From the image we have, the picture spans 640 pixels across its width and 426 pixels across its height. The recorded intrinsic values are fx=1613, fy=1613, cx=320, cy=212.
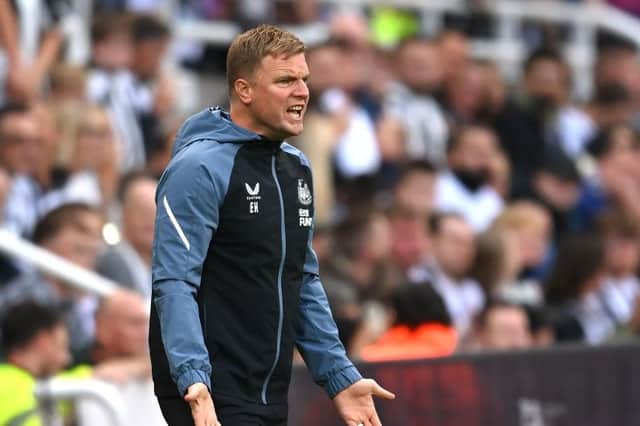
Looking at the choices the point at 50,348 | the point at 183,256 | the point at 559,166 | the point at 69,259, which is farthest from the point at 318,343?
the point at 559,166

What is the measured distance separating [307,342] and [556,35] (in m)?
11.7

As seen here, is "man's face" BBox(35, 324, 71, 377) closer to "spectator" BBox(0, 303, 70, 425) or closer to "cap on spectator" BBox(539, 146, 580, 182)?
"spectator" BBox(0, 303, 70, 425)

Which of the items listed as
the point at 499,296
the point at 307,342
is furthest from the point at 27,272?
the point at 307,342

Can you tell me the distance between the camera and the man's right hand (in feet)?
14.0

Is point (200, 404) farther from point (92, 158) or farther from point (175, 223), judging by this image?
point (92, 158)

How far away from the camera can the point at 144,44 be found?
10906mm

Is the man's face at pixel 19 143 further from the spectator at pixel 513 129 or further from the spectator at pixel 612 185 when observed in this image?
the spectator at pixel 612 185

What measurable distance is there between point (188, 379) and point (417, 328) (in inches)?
151

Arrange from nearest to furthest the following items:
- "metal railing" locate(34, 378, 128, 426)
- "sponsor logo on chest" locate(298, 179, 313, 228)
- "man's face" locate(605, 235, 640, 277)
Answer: "sponsor logo on chest" locate(298, 179, 313, 228) < "metal railing" locate(34, 378, 128, 426) < "man's face" locate(605, 235, 640, 277)

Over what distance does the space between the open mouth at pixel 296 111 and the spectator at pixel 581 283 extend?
6.68 metres

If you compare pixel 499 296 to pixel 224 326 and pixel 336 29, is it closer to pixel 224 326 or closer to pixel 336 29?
pixel 336 29

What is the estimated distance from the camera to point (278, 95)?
15.1 feet

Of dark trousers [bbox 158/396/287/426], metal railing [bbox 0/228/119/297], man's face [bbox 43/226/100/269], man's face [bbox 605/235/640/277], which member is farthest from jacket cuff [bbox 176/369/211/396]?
man's face [bbox 605/235/640/277]

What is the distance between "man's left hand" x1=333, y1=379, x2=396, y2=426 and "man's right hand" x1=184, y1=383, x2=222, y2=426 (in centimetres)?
61
